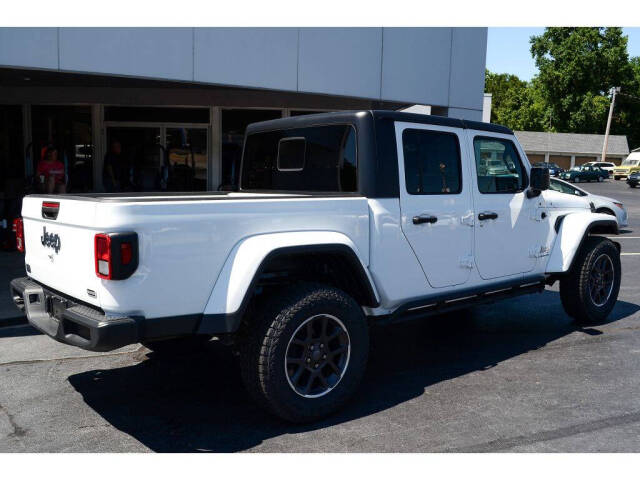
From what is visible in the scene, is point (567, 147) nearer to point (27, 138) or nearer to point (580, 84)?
point (580, 84)

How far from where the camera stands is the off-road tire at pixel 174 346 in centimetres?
535

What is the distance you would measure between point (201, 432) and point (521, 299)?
16.9 ft

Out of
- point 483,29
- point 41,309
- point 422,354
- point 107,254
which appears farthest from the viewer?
point 483,29

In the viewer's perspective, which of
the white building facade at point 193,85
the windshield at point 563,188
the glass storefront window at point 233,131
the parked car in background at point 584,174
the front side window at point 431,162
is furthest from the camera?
the parked car in background at point 584,174

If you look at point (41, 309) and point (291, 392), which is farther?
point (41, 309)

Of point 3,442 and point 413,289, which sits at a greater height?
point 413,289

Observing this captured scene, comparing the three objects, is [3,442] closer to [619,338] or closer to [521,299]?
[619,338]

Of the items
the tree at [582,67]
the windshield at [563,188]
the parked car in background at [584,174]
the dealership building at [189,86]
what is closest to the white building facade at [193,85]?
the dealership building at [189,86]

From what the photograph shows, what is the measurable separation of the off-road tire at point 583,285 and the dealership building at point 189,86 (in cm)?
651

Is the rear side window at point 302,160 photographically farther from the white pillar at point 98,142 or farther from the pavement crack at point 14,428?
the white pillar at point 98,142

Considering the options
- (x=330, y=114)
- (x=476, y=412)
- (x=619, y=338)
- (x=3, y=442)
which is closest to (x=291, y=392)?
(x=476, y=412)

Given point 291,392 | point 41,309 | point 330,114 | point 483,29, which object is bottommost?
point 291,392

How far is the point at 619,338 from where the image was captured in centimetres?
585

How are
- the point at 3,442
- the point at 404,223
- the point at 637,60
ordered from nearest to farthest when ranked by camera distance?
the point at 3,442, the point at 404,223, the point at 637,60
